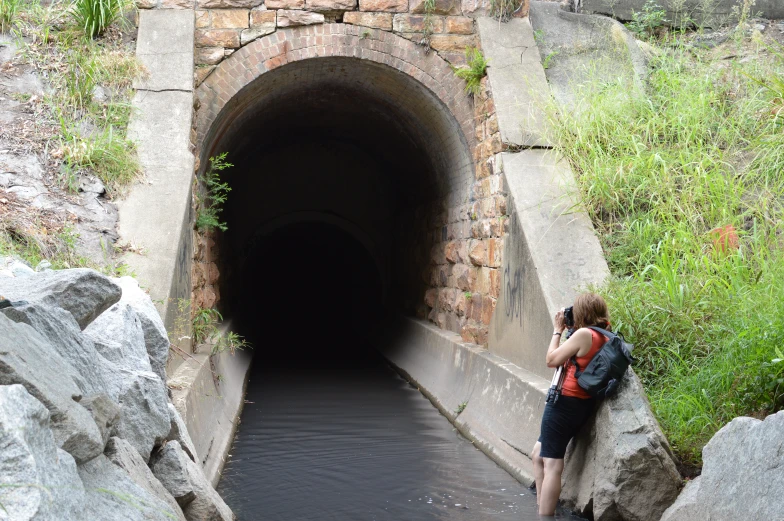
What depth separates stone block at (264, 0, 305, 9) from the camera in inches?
283

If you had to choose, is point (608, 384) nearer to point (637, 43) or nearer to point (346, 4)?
point (346, 4)

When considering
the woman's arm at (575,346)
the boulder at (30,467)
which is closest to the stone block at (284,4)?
the woman's arm at (575,346)

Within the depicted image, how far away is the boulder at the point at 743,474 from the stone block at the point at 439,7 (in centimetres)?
533

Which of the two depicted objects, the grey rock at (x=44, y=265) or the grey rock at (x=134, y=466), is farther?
the grey rock at (x=44, y=265)

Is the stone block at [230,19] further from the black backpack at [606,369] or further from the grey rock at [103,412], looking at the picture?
the grey rock at [103,412]

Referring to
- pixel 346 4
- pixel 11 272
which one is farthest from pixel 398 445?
pixel 346 4

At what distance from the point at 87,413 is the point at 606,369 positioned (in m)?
2.83

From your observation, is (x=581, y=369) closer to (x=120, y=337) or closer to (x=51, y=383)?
(x=120, y=337)

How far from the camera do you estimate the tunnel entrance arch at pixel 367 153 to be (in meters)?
7.25

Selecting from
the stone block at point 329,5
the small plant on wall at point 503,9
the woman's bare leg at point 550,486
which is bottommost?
the woman's bare leg at point 550,486

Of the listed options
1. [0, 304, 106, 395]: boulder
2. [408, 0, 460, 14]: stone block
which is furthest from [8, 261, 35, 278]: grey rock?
[408, 0, 460, 14]: stone block

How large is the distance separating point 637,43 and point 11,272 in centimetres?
691

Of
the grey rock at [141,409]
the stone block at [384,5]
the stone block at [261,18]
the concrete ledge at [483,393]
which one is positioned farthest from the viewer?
the stone block at [384,5]

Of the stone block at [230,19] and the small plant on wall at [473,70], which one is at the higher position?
the stone block at [230,19]
